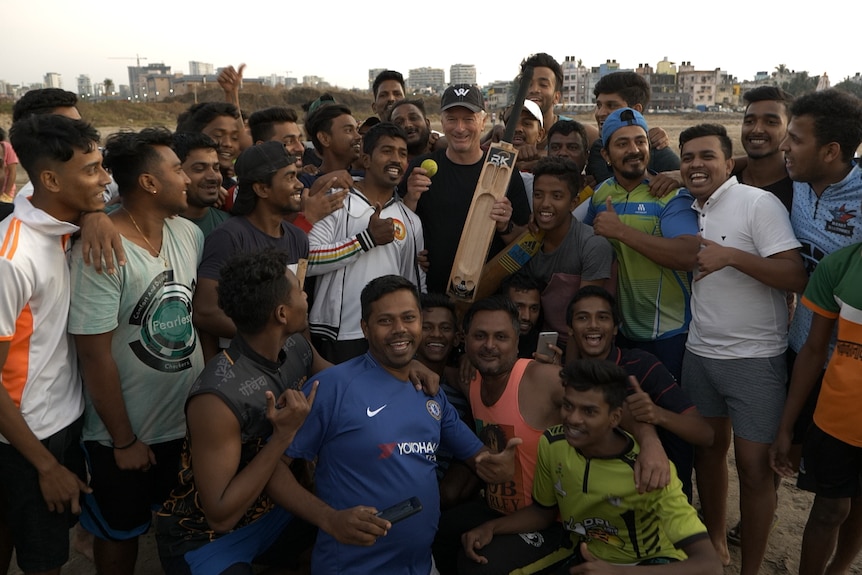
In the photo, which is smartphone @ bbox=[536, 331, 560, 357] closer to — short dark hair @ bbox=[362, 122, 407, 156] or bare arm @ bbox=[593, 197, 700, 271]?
bare arm @ bbox=[593, 197, 700, 271]

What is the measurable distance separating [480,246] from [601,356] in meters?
1.10

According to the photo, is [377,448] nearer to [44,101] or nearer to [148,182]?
[148,182]

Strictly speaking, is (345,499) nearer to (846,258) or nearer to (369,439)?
(369,439)

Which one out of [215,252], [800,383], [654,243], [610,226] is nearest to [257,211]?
[215,252]

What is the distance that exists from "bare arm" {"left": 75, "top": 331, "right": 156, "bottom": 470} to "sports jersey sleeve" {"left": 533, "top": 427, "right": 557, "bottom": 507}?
6.41 ft

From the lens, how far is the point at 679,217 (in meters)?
4.04

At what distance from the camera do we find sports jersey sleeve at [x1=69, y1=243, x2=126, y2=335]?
10.2ft

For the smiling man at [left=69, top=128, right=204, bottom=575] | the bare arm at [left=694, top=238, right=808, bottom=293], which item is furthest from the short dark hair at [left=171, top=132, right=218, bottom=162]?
the bare arm at [left=694, top=238, right=808, bottom=293]

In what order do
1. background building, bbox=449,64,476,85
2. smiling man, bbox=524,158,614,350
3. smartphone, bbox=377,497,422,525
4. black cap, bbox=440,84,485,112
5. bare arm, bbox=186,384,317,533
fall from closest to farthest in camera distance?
bare arm, bbox=186,384,317,533 → smartphone, bbox=377,497,422,525 → smiling man, bbox=524,158,614,350 → black cap, bbox=440,84,485,112 → background building, bbox=449,64,476,85

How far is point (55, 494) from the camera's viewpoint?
9.88 ft

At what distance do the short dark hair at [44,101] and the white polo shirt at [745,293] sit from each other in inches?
182

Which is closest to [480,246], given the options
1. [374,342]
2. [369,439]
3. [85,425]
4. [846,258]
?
[374,342]

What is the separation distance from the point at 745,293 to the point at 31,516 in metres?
3.83

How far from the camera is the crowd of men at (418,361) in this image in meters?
2.99
